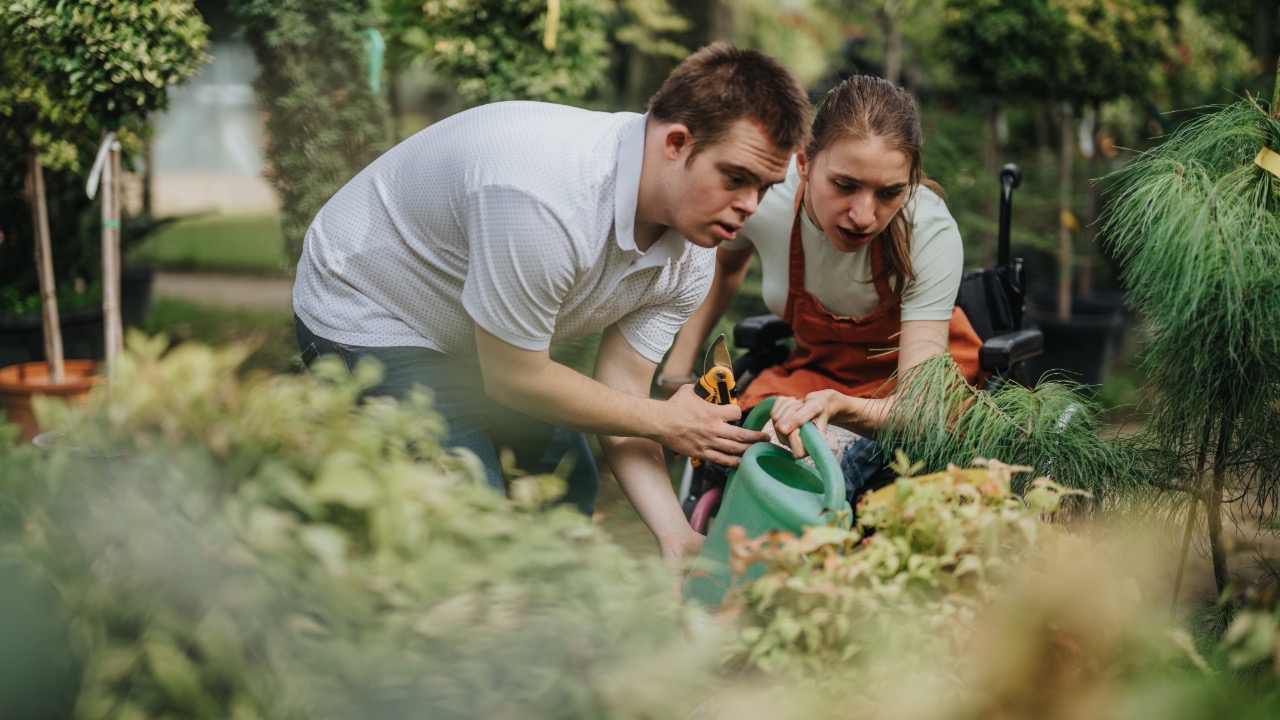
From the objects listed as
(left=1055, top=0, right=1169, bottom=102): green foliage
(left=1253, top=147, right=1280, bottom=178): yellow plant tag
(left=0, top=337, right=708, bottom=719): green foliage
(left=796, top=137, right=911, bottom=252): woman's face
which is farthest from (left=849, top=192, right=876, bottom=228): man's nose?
(left=1055, top=0, right=1169, bottom=102): green foliage

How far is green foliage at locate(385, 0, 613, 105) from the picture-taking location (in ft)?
13.5

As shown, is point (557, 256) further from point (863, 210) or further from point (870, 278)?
point (870, 278)

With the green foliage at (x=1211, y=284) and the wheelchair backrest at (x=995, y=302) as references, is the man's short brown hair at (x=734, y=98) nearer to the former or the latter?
the green foliage at (x=1211, y=284)

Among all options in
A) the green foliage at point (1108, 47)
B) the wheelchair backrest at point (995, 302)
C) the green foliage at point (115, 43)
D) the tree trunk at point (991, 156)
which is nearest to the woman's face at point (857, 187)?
the wheelchair backrest at point (995, 302)

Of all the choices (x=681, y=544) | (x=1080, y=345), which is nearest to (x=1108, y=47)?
(x=1080, y=345)

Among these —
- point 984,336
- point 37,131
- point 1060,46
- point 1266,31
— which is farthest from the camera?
point 1266,31

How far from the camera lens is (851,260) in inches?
97.3

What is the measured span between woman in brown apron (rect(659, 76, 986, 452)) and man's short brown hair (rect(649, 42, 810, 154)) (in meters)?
0.39

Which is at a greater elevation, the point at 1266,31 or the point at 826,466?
the point at 1266,31

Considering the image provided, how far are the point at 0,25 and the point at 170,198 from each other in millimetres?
8932

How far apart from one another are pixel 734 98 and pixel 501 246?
1.54 feet

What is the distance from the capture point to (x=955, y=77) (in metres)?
5.29

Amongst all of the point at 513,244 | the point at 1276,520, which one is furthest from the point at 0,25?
the point at 1276,520

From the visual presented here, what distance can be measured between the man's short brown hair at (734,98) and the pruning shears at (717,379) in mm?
529
